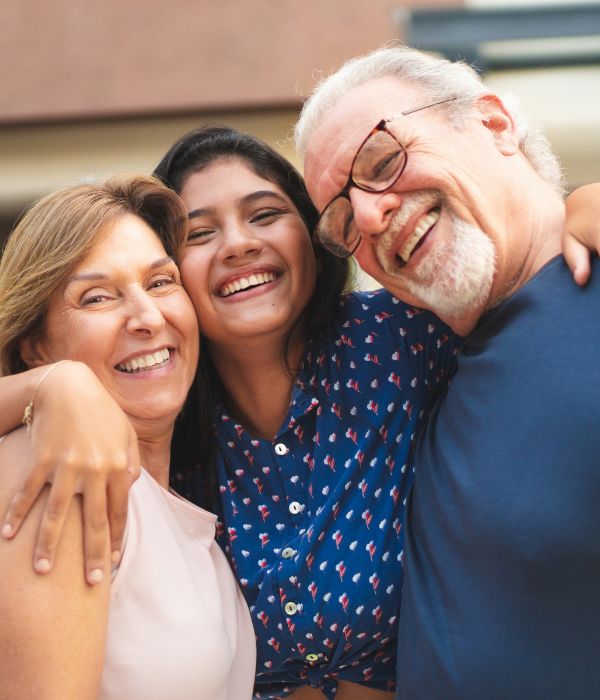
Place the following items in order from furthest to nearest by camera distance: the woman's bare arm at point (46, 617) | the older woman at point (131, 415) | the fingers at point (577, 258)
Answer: the fingers at point (577, 258)
the older woman at point (131, 415)
the woman's bare arm at point (46, 617)

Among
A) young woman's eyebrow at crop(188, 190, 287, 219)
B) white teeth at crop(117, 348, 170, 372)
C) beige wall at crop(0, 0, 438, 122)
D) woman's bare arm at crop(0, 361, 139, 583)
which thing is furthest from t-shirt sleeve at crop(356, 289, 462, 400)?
beige wall at crop(0, 0, 438, 122)

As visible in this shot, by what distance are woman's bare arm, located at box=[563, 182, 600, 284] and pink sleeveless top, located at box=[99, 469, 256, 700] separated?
3.35 ft

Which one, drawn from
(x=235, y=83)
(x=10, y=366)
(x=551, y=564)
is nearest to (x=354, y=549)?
(x=551, y=564)

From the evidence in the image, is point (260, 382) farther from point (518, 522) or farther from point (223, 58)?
point (223, 58)

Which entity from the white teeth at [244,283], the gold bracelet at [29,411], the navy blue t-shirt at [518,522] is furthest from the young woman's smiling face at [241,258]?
the gold bracelet at [29,411]

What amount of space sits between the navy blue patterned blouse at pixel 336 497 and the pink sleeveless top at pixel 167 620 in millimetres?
137

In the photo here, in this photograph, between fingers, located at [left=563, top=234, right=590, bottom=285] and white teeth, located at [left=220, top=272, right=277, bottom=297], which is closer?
fingers, located at [left=563, top=234, right=590, bottom=285]

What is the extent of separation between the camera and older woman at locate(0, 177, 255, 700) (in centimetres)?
172

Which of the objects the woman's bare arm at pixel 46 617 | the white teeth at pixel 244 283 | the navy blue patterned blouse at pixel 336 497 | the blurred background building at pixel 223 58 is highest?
the white teeth at pixel 244 283

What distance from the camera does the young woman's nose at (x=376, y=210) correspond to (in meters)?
2.15

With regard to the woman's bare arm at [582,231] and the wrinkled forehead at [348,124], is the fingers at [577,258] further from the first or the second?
the wrinkled forehead at [348,124]

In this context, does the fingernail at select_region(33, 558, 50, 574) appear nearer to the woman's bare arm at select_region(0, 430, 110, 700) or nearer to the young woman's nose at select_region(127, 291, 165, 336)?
the woman's bare arm at select_region(0, 430, 110, 700)

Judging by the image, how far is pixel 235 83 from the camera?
23.1ft

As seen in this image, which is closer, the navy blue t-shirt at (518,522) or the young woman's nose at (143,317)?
the navy blue t-shirt at (518,522)
